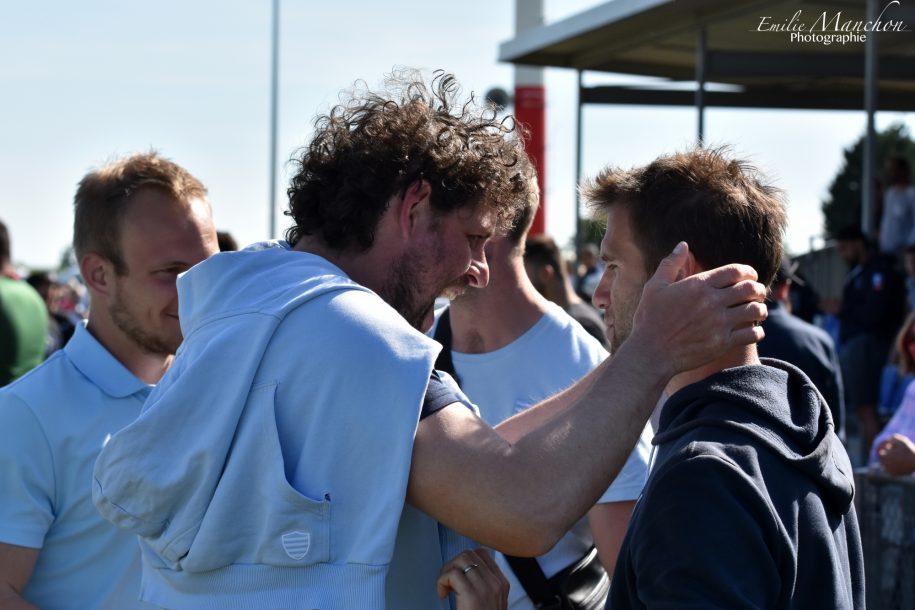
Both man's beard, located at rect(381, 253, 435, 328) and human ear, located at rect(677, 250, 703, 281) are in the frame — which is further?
man's beard, located at rect(381, 253, 435, 328)

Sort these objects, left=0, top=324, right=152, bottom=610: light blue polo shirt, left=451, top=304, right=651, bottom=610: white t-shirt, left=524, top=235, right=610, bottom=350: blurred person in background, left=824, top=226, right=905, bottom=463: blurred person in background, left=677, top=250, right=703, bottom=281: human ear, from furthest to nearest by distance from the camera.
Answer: left=824, top=226, right=905, bottom=463: blurred person in background
left=524, top=235, right=610, bottom=350: blurred person in background
left=451, top=304, right=651, bottom=610: white t-shirt
left=0, top=324, right=152, bottom=610: light blue polo shirt
left=677, top=250, right=703, bottom=281: human ear

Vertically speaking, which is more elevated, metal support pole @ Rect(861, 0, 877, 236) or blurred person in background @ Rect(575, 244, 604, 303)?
metal support pole @ Rect(861, 0, 877, 236)

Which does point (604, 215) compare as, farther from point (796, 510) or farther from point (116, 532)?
point (116, 532)

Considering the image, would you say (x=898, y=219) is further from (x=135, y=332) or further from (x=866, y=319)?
(x=135, y=332)

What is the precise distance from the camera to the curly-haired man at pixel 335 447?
76.0 inches

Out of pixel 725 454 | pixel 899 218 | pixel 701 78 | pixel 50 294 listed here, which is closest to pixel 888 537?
pixel 725 454

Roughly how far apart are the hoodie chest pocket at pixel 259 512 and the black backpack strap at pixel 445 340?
1695mm

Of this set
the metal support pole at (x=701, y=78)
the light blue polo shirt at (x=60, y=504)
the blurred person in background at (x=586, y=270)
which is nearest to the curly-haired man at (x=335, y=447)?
the light blue polo shirt at (x=60, y=504)

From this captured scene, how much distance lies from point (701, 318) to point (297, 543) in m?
0.79

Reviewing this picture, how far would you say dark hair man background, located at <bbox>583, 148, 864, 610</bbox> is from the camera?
1799 mm

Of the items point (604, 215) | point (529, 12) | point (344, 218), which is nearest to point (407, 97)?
point (344, 218)

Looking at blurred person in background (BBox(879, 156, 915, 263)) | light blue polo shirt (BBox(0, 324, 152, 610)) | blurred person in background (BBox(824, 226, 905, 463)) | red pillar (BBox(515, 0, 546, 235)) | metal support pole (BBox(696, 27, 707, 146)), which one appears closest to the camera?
light blue polo shirt (BBox(0, 324, 152, 610))

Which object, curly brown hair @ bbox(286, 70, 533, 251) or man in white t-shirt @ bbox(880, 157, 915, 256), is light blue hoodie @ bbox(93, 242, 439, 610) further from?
man in white t-shirt @ bbox(880, 157, 915, 256)

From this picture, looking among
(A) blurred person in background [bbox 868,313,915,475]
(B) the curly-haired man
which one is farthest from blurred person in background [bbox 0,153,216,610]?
(A) blurred person in background [bbox 868,313,915,475]
